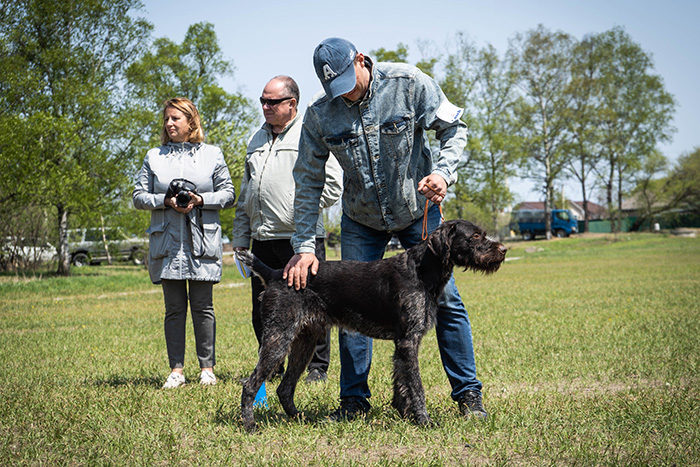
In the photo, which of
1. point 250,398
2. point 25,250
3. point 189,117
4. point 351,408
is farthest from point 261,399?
point 25,250

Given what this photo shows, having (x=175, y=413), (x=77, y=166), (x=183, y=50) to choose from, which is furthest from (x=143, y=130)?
(x=175, y=413)

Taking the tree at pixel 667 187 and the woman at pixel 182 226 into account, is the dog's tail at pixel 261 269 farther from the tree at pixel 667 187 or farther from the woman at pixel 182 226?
the tree at pixel 667 187

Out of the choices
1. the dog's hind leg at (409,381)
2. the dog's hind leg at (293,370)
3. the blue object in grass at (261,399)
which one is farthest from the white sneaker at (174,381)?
the dog's hind leg at (409,381)

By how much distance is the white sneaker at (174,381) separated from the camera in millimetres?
5191

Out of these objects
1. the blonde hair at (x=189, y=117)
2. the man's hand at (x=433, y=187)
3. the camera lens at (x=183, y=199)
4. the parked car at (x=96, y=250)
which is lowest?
the parked car at (x=96, y=250)

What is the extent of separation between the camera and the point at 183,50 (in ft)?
108

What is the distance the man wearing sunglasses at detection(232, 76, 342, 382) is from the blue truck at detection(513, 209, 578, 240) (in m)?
50.3

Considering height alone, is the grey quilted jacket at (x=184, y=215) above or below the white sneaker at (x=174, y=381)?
above

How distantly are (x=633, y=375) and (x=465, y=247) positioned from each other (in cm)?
283

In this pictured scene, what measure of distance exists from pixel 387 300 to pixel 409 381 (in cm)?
55

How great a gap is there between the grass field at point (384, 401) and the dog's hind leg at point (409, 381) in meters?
0.10

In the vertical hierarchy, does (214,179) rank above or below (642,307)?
above

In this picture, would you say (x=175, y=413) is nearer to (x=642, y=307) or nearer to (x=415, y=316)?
(x=415, y=316)

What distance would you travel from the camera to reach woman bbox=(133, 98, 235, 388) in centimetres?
528
